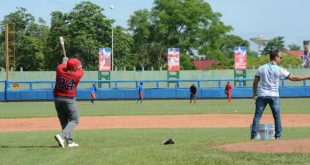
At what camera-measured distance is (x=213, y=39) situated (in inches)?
3563

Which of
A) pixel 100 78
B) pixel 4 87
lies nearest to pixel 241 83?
pixel 100 78

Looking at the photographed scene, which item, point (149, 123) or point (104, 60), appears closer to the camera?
point (149, 123)

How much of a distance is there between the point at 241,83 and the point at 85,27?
89.9 feet

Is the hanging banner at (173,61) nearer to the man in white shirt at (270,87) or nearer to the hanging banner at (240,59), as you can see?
the hanging banner at (240,59)

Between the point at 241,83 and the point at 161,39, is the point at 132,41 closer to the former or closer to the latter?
the point at 161,39

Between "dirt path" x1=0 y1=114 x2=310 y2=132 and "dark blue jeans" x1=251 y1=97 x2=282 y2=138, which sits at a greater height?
"dark blue jeans" x1=251 y1=97 x2=282 y2=138

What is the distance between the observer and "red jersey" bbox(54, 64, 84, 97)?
36.2 feet

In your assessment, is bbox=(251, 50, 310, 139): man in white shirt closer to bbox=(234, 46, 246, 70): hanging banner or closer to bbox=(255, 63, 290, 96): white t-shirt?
bbox=(255, 63, 290, 96): white t-shirt

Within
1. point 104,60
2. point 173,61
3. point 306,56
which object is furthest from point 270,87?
point 306,56

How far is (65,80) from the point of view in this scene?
11.0 metres

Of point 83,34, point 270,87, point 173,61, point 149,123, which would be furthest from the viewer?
point 83,34

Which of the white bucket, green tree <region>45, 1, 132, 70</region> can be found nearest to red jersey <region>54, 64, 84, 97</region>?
the white bucket

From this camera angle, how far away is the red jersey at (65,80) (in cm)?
1103

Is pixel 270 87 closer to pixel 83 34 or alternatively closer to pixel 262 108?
pixel 262 108
